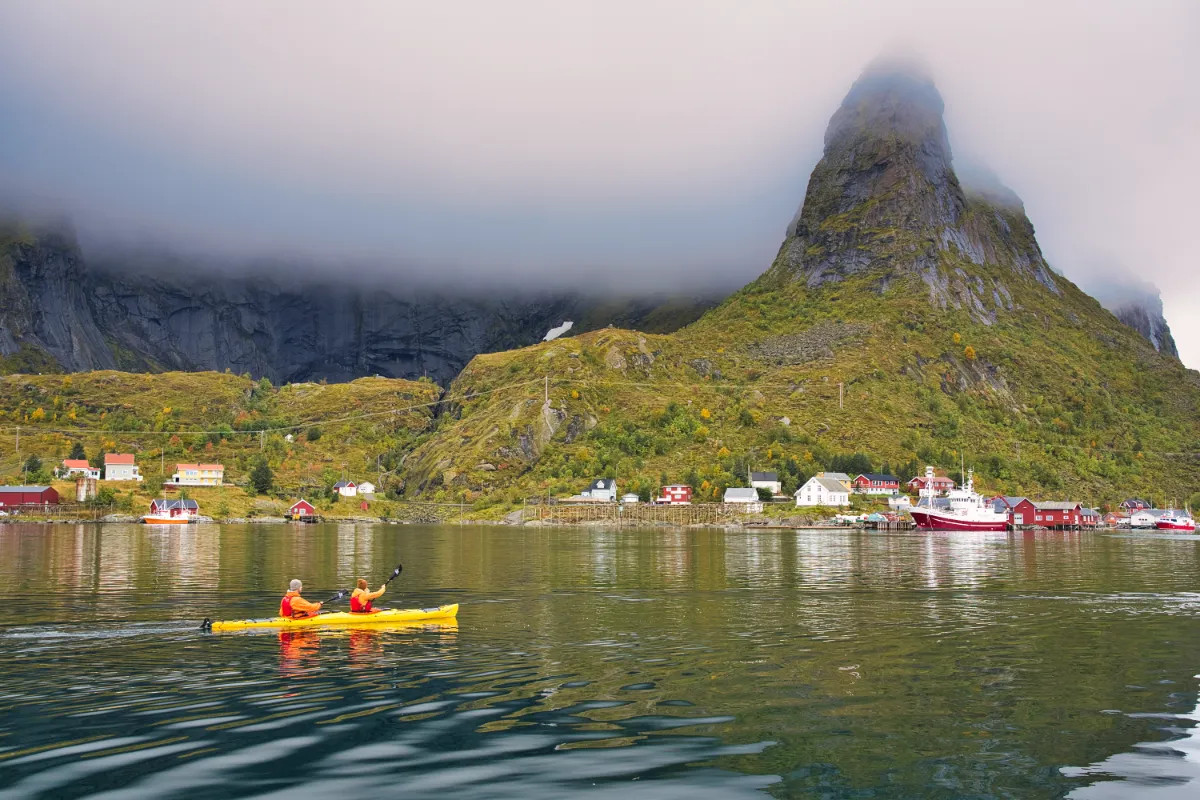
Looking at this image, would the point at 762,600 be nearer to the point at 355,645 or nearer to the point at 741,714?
the point at 355,645

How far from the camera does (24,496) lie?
190875 mm

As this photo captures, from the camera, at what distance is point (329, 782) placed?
17969 mm

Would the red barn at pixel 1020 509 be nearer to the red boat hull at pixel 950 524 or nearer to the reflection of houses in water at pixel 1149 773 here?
the red boat hull at pixel 950 524

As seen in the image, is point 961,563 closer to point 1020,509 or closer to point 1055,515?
point 1020,509

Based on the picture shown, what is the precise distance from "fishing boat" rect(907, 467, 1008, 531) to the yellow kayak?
486 feet

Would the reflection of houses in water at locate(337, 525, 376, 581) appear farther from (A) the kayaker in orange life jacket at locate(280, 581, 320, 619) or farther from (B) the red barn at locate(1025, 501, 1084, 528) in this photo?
(B) the red barn at locate(1025, 501, 1084, 528)

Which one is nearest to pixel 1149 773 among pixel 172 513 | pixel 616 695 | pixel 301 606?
pixel 616 695

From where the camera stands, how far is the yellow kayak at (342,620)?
38.5 metres

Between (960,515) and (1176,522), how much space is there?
55240 mm

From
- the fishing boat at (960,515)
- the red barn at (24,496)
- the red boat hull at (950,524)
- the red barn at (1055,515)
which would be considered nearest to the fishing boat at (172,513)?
the red barn at (24,496)

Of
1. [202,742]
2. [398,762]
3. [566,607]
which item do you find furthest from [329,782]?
[566,607]

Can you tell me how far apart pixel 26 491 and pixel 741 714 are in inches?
8104

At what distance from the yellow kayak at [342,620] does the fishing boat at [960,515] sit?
148 metres

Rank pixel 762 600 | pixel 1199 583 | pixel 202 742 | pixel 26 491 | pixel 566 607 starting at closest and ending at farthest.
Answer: pixel 202 742, pixel 566 607, pixel 762 600, pixel 1199 583, pixel 26 491
